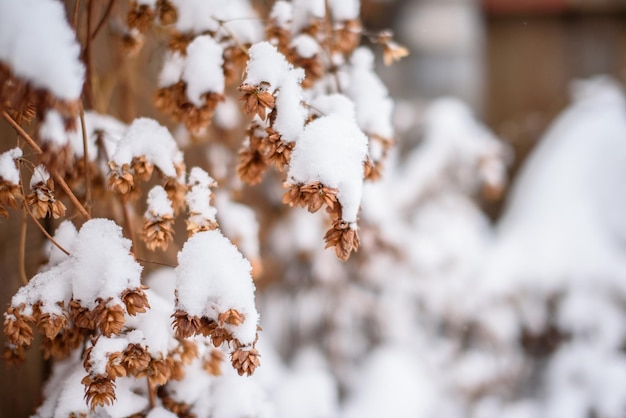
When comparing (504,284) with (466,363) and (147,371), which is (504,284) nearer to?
(466,363)

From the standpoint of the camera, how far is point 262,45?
1063 mm

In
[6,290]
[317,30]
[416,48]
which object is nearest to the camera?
[317,30]

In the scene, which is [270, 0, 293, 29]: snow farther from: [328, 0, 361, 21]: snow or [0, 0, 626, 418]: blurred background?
[0, 0, 626, 418]: blurred background

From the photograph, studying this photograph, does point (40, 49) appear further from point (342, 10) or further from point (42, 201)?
point (342, 10)

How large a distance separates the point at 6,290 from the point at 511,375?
2592mm

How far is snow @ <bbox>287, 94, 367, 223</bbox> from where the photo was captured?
0.97 m

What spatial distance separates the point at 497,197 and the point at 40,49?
2353 millimetres

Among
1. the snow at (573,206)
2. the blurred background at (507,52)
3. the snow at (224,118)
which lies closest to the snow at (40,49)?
the snow at (224,118)

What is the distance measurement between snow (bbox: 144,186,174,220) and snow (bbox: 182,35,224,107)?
0.73ft

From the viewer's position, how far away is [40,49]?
2.83ft

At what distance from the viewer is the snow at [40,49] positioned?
33.5 inches

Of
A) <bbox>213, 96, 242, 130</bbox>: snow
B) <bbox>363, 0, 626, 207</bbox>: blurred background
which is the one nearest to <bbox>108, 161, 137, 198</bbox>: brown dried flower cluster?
<bbox>213, 96, 242, 130</bbox>: snow

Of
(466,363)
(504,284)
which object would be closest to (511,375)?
(466,363)

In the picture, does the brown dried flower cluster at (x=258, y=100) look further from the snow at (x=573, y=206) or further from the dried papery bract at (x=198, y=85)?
the snow at (x=573, y=206)
